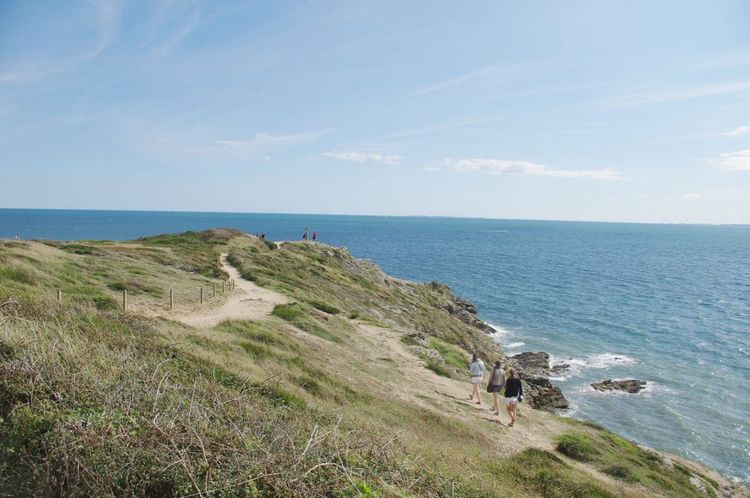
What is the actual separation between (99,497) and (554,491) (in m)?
12.5

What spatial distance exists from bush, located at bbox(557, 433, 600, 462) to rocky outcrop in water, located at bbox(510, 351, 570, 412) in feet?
36.9

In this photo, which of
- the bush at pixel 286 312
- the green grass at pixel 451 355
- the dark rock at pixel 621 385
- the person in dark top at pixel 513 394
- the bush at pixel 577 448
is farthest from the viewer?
the dark rock at pixel 621 385

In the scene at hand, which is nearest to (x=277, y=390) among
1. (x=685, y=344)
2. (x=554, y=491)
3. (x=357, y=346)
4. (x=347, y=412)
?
(x=347, y=412)

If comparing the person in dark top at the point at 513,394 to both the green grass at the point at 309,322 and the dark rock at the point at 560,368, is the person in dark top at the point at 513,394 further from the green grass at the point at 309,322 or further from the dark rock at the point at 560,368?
the dark rock at the point at 560,368

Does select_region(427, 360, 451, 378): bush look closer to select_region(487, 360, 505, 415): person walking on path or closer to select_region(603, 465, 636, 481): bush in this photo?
select_region(487, 360, 505, 415): person walking on path

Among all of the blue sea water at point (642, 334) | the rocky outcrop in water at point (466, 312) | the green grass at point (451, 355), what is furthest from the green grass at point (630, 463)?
the rocky outcrop in water at point (466, 312)

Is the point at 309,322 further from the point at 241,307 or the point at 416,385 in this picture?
the point at 416,385

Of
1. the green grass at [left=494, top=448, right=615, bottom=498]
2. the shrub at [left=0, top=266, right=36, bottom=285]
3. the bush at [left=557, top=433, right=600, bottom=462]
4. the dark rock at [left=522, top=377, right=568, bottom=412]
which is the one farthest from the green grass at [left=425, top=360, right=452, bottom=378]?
the shrub at [left=0, top=266, right=36, bottom=285]

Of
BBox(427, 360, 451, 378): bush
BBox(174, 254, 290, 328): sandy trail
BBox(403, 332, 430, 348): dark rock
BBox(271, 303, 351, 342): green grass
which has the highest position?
BBox(174, 254, 290, 328): sandy trail

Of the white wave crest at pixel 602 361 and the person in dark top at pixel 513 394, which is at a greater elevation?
the person in dark top at pixel 513 394

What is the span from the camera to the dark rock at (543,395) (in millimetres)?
33000

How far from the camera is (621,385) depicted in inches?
1522

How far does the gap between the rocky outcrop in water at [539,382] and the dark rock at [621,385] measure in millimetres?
3869

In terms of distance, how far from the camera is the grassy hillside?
7.45 metres
